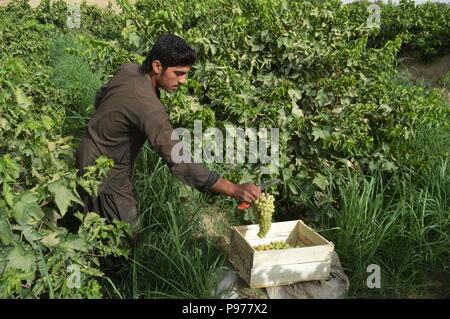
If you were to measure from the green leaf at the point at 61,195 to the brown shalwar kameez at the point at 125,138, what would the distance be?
585 mm

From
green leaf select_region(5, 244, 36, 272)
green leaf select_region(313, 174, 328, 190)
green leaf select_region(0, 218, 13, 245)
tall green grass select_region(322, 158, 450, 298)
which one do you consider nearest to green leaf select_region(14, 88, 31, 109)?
green leaf select_region(0, 218, 13, 245)

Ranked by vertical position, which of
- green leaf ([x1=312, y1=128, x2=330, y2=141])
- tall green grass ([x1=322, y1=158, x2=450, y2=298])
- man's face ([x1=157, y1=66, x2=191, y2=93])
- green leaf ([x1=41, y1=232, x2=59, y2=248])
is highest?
man's face ([x1=157, y1=66, x2=191, y2=93])

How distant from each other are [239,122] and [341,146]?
915 mm

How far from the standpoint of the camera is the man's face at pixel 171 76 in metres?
3.19

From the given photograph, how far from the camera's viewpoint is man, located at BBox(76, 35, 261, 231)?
2.95 meters

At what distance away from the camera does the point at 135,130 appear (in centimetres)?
326

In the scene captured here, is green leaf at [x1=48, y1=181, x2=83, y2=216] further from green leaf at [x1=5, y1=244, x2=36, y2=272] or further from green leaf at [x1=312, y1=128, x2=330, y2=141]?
green leaf at [x1=312, y1=128, x2=330, y2=141]

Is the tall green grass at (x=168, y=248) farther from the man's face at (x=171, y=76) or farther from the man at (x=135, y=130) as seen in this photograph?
the man's face at (x=171, y=76)

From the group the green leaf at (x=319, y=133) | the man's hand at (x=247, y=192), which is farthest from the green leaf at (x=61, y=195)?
the green leaf at (x=319, y=133)

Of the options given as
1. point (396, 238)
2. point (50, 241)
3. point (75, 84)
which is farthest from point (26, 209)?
point (75, 84)

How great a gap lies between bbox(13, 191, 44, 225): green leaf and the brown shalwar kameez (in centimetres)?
81

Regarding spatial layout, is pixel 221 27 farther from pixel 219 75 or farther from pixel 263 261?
pixel 263 261

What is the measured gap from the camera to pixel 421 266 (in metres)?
3.90
